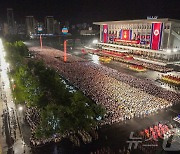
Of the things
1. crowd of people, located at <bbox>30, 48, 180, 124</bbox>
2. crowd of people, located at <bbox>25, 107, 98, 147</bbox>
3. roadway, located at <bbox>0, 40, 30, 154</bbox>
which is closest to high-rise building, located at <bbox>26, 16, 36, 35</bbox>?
crowd of people, located at <bbox>30, 48, 180, 124</bbox>

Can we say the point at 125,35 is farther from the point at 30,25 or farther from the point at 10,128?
the point at 30,25

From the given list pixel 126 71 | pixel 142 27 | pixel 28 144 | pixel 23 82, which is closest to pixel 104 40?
pixel 142 27

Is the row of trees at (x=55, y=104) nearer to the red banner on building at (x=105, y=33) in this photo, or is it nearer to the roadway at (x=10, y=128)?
the roadway at (x=10, y=128)

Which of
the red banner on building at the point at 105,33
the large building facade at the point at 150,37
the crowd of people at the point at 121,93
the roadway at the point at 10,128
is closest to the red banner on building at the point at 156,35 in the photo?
the large building facade at the point at 150,37

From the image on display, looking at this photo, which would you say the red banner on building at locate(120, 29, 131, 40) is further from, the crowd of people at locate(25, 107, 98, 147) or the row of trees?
the crowd of people at locate(25, 107, 98, 147)

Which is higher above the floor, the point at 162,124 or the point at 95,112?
the point at 95,112

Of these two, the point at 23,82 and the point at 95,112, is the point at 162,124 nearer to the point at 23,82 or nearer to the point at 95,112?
the point at 95,112

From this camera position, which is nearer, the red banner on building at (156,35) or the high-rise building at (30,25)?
the red banner on building at (156,35)
